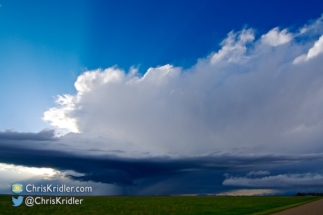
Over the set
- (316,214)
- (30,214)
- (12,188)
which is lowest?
(316,214)

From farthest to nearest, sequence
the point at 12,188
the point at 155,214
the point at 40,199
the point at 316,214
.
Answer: the point at 40,199 < the point at 155,214 < the point at 12,188 < the point at 316,214

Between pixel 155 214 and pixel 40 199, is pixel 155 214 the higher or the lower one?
the lower one

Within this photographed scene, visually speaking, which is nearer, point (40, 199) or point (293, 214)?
point (293, 214)

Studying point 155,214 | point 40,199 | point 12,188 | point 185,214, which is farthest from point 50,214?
point 40,199

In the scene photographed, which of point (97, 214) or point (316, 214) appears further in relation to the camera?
point (97, 214)

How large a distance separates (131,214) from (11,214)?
17.9 metres

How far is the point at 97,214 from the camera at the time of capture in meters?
50.2

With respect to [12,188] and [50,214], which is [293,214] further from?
[12,188]

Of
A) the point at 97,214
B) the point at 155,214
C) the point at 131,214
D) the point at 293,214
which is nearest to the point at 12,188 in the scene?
the point at 97,214

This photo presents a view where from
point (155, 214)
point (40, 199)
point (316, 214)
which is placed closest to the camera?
point (316, 214)

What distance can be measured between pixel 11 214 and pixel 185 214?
2649 cm

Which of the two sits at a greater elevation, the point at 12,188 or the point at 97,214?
the point at 12,188

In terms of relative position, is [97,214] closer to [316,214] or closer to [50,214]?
[50,214]

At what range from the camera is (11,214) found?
48.4 meters
